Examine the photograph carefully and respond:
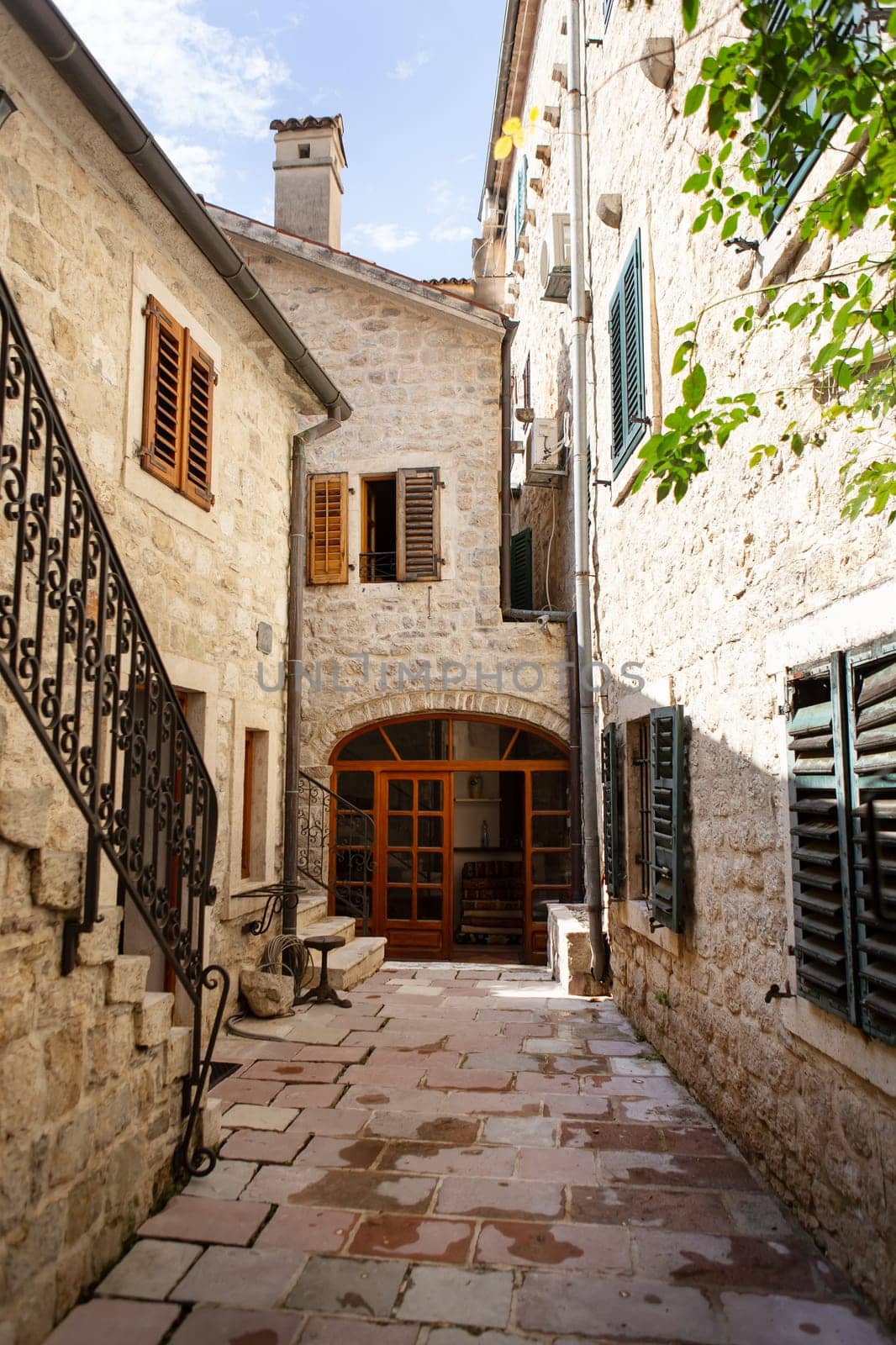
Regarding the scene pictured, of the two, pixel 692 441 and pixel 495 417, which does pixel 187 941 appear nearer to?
pixel 692 441

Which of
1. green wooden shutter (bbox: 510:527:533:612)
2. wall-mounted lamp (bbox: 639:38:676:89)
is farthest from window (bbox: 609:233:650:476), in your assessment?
green wooden shutter (bbox: 510:527:533:612)

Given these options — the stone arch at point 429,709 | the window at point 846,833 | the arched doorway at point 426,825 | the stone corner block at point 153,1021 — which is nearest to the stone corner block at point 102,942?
the stone corner block at point 153,1021

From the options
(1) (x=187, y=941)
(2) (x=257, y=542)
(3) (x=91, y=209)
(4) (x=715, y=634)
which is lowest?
(1) (x=187, y=941)

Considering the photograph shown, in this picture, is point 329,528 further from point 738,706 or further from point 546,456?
point 738,706

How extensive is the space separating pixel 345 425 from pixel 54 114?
6027mm

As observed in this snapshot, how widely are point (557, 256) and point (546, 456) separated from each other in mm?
2455

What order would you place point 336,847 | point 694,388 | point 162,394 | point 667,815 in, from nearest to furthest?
point 694,388
point 667,815
point 162,394
point 336,847

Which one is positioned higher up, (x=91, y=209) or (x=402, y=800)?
(x=91, y=209)

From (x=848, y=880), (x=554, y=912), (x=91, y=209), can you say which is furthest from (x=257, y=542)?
(x=848, y=880)

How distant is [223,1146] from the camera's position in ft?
12.6

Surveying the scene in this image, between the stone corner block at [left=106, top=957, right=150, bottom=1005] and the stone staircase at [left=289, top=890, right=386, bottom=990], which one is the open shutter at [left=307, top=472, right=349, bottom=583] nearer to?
the stone staircase at [left=289, top=890, right=386, bottom=990]

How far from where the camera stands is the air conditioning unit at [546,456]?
9.91 metres

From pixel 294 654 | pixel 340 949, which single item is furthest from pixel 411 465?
pixel 340 949

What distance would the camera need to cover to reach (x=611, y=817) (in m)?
6.45
